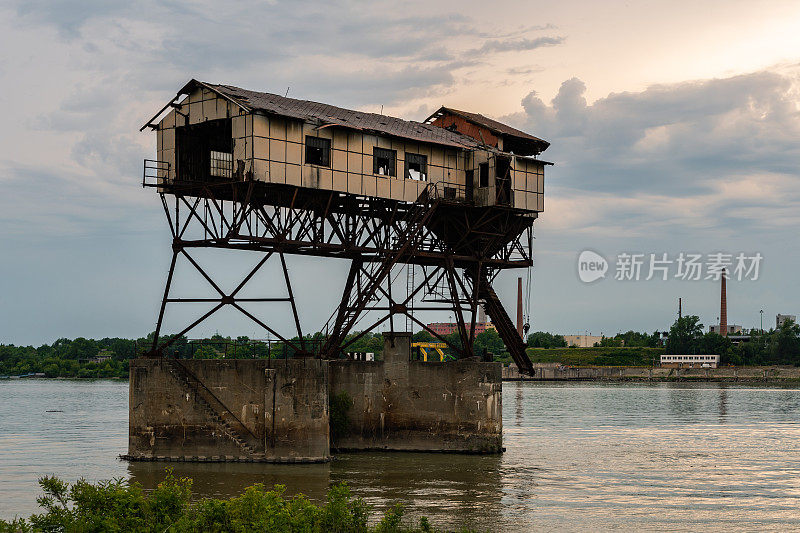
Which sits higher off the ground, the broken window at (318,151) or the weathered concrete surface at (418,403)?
the broken window at (318,151)

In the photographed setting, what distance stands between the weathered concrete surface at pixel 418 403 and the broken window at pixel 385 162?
7966 mm

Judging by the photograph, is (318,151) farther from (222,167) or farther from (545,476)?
(545,476)

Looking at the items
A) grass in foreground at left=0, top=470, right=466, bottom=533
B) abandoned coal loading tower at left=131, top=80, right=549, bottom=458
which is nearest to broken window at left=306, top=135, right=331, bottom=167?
abandoned coal loading tower at left=131, top=80, right=549, bottom=458

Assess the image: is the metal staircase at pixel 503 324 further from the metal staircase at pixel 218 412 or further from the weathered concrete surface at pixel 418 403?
the metal staircase at pixel 218 412

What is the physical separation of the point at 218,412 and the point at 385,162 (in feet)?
48.1

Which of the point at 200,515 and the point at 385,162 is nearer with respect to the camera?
the point at 200,515

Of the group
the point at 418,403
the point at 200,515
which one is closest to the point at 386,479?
the point at 418,403

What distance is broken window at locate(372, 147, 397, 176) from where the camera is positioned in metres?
47.0

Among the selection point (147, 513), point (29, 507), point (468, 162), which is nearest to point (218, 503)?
point (147, 513)

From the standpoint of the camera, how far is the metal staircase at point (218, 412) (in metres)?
41.2

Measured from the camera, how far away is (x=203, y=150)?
45.8 m

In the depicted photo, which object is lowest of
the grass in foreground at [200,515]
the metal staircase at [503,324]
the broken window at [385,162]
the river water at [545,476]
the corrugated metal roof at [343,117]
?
the river water at [545,476]

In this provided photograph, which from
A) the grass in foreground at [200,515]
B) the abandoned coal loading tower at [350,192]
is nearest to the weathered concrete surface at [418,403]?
the abandoned coal loading tower at [350,192]

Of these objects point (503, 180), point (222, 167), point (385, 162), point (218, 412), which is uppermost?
point (385, 162)
